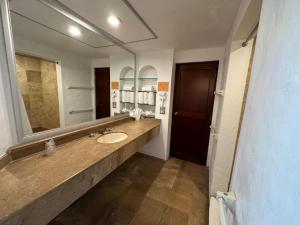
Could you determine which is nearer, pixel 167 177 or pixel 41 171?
pixel 41 171

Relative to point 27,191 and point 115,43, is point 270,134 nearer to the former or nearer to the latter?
point 27,191

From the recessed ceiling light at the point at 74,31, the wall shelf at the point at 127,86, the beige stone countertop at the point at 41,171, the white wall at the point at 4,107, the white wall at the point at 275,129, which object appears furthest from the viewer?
the wall shelf at the point at 127,86

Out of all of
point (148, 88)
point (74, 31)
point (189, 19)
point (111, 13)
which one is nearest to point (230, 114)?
point (189, 19)

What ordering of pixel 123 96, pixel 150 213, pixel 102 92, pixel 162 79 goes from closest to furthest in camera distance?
pixel 150 213 < pixel 102 92 < pixel 162 79 < pixel 123 96

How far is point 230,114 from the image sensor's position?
140cm

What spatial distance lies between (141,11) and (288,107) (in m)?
1.40

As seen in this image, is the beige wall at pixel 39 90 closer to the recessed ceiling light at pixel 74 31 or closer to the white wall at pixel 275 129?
the recessed ceiling light at pixel 74 31

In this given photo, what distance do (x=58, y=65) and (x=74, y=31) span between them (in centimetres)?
47

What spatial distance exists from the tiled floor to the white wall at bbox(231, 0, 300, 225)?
125cm

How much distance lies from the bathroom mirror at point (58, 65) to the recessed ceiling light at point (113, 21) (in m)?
0.26

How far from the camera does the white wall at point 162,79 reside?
2271mm

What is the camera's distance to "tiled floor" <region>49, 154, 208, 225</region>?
53.2 inches

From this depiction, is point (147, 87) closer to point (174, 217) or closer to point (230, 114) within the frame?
point (230, 114)

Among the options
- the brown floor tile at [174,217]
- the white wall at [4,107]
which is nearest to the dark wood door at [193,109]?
the brown floor tile at [174,217]
